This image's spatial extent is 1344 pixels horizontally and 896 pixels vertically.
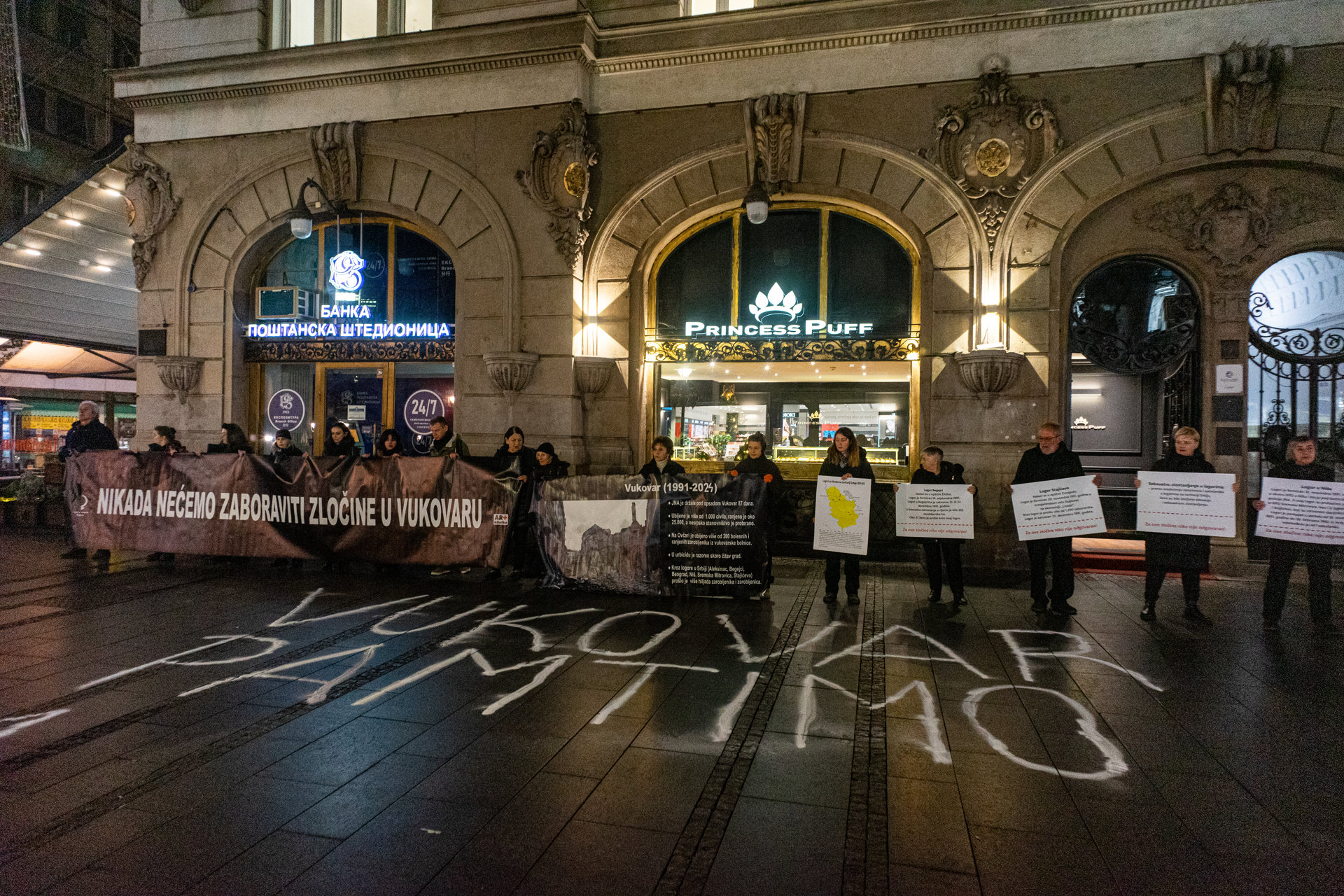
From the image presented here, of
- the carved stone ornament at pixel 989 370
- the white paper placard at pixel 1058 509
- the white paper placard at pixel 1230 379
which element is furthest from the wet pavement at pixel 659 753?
the white paper placard at pixel 1230 379

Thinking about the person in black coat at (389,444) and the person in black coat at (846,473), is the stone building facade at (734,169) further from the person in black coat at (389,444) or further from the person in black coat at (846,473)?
the person in black coat at (846,473)

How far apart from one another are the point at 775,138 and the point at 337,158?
7.40 meters

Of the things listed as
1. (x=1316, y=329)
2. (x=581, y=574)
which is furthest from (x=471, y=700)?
(x=1316, y=329)

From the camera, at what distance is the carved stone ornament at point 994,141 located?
9992 millimetres

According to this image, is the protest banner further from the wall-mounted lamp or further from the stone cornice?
the stone cornice

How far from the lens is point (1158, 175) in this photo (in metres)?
9.80

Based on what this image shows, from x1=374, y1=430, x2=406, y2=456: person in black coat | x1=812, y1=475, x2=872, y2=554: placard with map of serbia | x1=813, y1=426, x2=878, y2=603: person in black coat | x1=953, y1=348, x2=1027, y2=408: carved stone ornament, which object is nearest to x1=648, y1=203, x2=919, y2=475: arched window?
x1=953, y1=348, x2=1027, y2=408: carved stone ornament

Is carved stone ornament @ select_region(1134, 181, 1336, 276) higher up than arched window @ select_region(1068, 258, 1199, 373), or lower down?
higher up

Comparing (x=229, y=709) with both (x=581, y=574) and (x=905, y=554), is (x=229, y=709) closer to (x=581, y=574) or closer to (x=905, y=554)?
(x=581, y=574)

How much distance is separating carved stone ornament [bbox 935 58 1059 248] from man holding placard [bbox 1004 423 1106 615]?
3.76 m

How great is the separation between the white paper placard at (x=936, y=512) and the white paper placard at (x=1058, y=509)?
53cm

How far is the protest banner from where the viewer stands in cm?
799

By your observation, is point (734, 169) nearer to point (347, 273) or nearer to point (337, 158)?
point (337, 158)

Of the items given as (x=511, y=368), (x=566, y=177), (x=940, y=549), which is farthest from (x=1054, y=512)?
(x=566, y=177)
